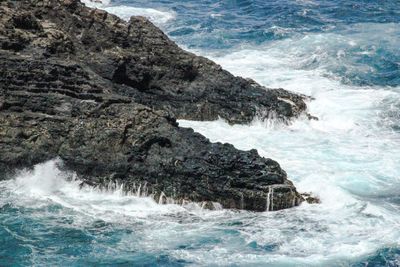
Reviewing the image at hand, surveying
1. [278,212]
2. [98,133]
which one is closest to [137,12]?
[98,133]

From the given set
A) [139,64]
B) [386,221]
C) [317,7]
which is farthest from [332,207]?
[317,7]

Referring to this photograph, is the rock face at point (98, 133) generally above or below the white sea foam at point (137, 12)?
below

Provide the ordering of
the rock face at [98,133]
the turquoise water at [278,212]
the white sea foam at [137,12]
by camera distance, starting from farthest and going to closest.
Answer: the white sea foam at [137,12] < the rock face at [98,133] < the turquoise water at [278,212]

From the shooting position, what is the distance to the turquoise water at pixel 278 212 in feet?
40.1

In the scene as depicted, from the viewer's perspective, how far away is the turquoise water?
1221cm

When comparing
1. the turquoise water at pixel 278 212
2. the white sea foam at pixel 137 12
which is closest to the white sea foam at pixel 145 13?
the white sea foam at pixel 137 12

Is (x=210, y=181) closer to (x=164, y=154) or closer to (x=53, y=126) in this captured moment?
(x=164, y=154)

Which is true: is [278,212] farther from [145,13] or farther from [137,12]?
[137,12]

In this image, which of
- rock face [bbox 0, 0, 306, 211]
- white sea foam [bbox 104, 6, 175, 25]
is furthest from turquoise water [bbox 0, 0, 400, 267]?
white sea foam [bbox 104, 6, 175, 25]

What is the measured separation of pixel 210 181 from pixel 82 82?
189 inches

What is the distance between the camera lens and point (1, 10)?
17906mm

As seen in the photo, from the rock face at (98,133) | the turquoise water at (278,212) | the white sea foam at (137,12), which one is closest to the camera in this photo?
the turquoise water at (278,212)

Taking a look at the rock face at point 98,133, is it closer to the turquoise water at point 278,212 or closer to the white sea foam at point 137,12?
the turquoise water at point 278,212

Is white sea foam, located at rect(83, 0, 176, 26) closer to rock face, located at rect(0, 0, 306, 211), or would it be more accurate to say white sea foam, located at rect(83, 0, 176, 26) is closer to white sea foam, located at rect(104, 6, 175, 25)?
white sea foam, located at rect(104, 6, 175, 25)
